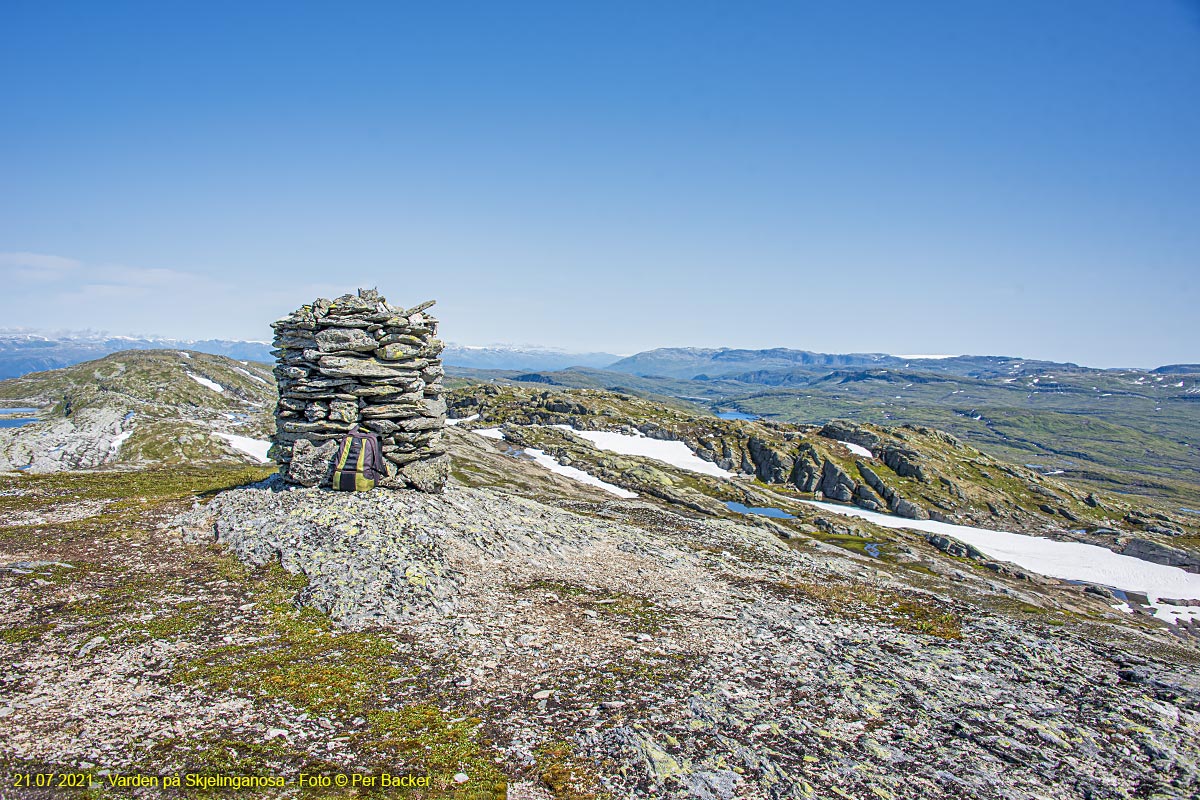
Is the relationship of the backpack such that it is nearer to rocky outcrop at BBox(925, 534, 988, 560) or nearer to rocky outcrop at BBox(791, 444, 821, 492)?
rocky outcrop at BBox(925, 534, 988, 560)

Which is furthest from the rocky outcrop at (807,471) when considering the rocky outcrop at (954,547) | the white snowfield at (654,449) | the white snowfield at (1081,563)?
the rocky outcrop at (954,547)

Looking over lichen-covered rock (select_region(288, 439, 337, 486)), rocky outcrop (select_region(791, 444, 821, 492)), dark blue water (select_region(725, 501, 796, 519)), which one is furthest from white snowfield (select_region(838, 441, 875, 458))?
lichen-covered rock (select_region(288, 439, 337, 486))

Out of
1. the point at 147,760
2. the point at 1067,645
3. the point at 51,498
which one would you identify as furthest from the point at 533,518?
the point at 51,498

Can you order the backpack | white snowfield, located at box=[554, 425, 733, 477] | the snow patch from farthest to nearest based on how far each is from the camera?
white snowfield, located at box=[554, 425, 733, 477], the snow patch, the backpack

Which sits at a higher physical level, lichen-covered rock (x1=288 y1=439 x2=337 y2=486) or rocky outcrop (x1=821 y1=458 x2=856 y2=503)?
lichen-covered rock (x1=288 y1=439 x2=337 y2=486)

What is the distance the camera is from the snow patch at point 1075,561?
85938 mm

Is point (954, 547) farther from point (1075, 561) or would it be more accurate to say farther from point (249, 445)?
point (249, 445)

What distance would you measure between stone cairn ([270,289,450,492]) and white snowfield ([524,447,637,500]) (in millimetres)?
60837

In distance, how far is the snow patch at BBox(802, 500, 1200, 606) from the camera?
3383 inches

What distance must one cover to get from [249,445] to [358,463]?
397 feet

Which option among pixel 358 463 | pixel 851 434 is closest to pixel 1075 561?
pixel 851 434

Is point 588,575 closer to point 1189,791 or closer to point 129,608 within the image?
point 129,608

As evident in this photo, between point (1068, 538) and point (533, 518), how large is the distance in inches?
5157

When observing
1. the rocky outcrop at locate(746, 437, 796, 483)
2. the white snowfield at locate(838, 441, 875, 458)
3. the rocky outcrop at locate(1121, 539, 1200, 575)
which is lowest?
the rocky outcrop at locate(1121, 539, 1200, 575)
